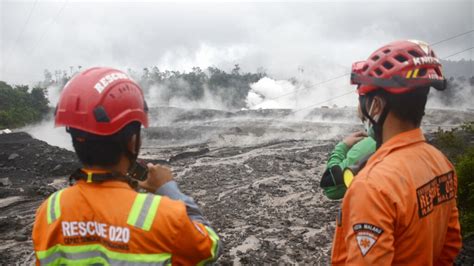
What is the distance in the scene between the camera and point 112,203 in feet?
5.09

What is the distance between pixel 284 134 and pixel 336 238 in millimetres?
24513

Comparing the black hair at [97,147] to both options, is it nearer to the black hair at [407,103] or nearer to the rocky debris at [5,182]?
the black hair at [407,103]

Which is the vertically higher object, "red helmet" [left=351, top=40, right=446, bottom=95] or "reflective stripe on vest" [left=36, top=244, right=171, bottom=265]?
"red helmet" [left=351, top=40, right=446, bottom=95]

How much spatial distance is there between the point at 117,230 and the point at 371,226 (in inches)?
37.6

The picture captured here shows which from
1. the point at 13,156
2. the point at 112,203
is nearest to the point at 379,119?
the point at 112,203

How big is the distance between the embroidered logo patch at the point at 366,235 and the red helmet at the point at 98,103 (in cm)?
103

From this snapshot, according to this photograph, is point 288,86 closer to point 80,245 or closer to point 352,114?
point 352,114

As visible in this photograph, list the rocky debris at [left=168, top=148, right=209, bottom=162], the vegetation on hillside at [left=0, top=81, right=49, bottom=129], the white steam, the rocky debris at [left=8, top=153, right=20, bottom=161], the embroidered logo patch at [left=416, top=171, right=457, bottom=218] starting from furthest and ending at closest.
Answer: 1. the white steam
2. the vegetation on hillside at [left=0, top=81, right=49, bottom=129]
3. the rocky debris at [left=168, top=148, right=209, bottom=162]
4. the rocky debris at [left=8, top=153, right=20, bottom=161]
5. the embroidered logo patch at [left=416, top=171, right=457, bottom=218]

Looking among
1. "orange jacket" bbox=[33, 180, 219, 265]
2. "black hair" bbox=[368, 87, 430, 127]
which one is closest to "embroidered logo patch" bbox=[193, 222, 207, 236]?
"orange jacket" bbox=[33, 180, 219, 265]

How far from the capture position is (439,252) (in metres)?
1.86

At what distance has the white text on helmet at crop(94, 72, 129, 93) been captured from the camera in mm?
1659

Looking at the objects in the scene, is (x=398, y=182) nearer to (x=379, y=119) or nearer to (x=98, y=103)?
(x=379, y=119)

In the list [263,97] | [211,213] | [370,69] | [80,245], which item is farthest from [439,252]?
[263,97]

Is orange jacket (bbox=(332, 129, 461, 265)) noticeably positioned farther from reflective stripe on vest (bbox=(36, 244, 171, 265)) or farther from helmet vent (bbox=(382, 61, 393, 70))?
reflective stripe on vest (bbox=(36, 244, 171, 265))
